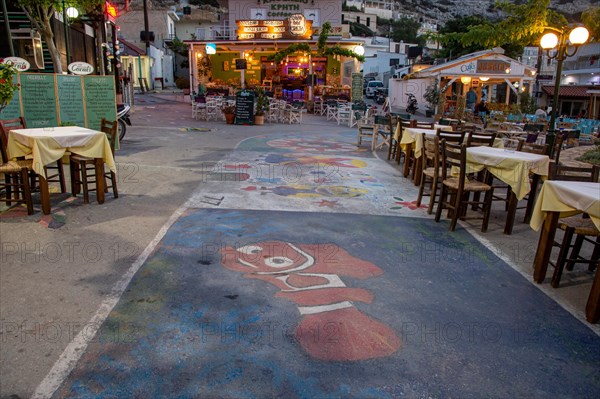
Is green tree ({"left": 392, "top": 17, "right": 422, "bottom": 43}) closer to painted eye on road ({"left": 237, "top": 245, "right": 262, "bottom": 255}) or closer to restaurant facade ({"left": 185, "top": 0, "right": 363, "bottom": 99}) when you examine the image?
restaurant facade ({"left": 185, "top": 0, "right": 363, "bottom": 99})

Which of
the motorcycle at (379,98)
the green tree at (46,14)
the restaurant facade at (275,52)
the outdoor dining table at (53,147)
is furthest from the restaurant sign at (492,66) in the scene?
the outdoor dining table at (53,147)

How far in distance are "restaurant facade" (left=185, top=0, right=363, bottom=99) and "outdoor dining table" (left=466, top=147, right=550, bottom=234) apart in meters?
19.6

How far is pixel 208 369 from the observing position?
2785mm

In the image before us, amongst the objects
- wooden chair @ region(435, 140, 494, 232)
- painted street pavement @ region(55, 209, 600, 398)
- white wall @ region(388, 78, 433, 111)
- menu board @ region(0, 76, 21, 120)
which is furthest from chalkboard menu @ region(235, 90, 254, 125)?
white wall @ region(388, 78, 433, 111)

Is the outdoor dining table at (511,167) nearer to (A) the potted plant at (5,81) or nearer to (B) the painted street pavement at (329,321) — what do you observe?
(B) the painted street pavement at (329,321)

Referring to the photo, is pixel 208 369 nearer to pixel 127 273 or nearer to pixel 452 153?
pixel 127 273

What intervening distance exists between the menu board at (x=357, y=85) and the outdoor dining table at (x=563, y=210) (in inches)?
800

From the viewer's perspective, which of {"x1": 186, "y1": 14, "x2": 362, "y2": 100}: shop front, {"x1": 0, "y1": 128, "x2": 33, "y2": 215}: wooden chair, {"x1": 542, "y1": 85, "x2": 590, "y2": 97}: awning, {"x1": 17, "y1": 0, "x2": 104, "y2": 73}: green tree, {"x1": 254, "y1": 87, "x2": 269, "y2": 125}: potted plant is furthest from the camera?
{"x1": 542, "y1": 85, "x2": 590, "y2": 97}: awning

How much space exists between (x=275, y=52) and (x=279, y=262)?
24.7 m

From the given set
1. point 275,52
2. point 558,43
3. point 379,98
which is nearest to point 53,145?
point 558,43

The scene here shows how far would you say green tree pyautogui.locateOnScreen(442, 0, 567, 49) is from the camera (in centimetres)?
999

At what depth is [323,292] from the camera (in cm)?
385

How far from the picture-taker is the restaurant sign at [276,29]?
25109mm

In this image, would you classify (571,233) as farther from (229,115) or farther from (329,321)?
(229,115)
